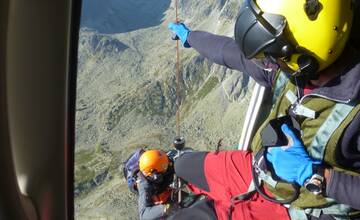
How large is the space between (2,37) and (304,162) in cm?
145

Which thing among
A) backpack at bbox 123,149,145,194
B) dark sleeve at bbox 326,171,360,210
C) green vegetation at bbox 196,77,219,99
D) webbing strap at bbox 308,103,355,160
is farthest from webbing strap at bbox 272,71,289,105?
green vegetation at bbox 196,77,219,99

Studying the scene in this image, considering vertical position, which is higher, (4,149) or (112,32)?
(4,149)

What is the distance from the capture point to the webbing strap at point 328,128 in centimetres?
163

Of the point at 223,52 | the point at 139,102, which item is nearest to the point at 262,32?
the point at 223,52

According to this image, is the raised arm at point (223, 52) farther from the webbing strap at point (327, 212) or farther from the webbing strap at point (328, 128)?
the webbing strap at point (327, 212)

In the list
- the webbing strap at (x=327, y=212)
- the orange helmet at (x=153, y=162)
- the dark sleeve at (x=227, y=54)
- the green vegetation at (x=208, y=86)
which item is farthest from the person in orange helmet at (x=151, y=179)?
the green vegetation at (x=208, y=86)

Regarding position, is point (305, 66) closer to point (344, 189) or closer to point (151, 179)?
point (344, 189)

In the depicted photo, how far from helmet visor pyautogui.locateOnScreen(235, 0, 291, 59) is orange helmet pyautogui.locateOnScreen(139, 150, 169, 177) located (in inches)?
66.5

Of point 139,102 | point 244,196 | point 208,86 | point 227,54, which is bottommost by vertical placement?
point 139,102

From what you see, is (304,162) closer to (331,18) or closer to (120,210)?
(331,18)

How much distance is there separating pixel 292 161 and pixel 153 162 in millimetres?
1688

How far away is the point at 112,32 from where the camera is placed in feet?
370

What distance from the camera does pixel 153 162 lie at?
3340mm

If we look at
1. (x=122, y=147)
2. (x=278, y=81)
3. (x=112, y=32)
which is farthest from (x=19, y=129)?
(x=112, y=32)
